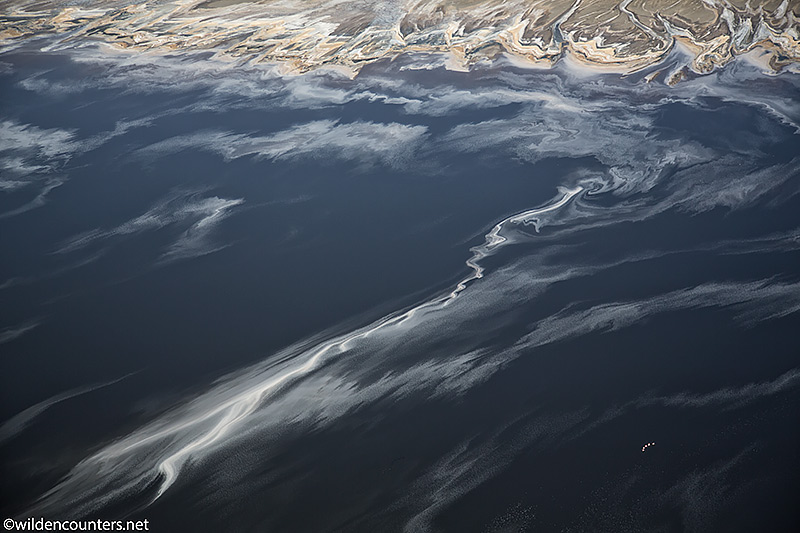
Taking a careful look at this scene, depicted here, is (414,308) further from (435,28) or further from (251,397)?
(435,28)

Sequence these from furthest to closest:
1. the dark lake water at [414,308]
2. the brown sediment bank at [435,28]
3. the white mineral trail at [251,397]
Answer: the brown sediment bank at [435,28] < the white mineral trail at [251,397] < the dark lake water at [414,308]

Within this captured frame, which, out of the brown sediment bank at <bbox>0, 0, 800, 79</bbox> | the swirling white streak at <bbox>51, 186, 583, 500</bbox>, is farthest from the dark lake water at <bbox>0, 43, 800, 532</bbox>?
the brown sediment bank at <bbox>0, 0, 800, 79</bbox>

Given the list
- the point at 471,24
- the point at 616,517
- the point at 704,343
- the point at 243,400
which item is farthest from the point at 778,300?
the point at 471,24

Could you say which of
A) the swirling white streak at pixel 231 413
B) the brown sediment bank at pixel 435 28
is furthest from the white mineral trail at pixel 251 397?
the brown sediment bank at pixel 435 28

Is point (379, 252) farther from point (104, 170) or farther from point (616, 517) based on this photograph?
point (104, 170)

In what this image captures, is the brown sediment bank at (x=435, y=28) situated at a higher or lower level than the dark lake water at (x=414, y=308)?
higher

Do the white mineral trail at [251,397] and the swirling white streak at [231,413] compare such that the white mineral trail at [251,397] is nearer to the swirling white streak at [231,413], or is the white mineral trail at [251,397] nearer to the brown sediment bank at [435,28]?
the swirling white streak at [231,413]
